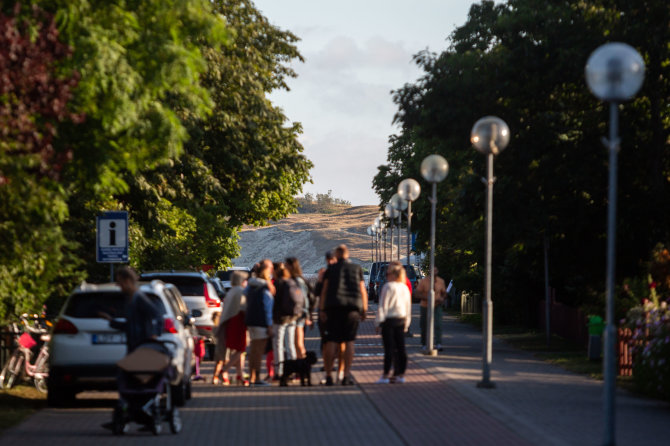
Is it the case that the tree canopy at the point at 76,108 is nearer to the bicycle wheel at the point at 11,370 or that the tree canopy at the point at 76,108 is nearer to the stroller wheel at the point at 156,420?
the bicycle wheel at the point at 11,370

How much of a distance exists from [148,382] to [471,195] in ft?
48.5

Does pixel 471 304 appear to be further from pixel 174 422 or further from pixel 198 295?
pixel 174 422

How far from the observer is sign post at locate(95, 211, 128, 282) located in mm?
20609

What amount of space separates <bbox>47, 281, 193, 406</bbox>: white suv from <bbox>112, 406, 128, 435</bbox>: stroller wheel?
2.17 metres

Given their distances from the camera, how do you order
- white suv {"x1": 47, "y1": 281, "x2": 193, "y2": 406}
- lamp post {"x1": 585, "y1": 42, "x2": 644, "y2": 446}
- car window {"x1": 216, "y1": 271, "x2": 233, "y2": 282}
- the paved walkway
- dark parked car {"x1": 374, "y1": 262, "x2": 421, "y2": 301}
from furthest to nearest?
car window {"x1": 216, "y1": 271, "x2": 233, "y2": 282}, dark parked car {"x1": 374, "y1": 262, "x2": 421, "y2": 301}, white suv {"x1": 47, "y1": 281, "x2": 193, "y2": 406}, the paved walkway, lamp post {"x1": 585, "y1": 42, "x2": 644, "y2": 446}

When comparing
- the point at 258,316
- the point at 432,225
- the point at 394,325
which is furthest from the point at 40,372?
the point at 432,225

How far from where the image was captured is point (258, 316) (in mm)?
17703

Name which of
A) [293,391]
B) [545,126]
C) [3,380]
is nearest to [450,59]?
[545,126]

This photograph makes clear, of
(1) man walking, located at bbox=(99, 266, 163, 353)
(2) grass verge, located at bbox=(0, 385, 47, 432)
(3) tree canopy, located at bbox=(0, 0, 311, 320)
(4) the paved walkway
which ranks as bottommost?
(2) grass verge, located at bbox=(0, 385, 47, 432)

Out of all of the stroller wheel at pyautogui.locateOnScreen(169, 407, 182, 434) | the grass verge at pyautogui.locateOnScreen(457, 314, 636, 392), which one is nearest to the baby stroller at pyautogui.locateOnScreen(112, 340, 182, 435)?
the stroller wheel at pyautogui.locateOnScreen(169, 407, 182, 434)

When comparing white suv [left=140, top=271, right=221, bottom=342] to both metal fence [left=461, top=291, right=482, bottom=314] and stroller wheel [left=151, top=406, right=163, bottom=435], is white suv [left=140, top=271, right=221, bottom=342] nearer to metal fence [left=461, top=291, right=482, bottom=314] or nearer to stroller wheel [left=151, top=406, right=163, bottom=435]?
stroller wheel [left=151, top=406, right=163, bottom=435]

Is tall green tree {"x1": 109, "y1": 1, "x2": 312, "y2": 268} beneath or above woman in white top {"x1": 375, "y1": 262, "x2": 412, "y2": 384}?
above

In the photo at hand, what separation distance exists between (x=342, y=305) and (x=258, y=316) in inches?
52.6

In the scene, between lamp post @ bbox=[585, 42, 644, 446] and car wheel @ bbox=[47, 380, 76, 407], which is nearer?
lamp post @ bbox=[585, 42, 644, 446]
